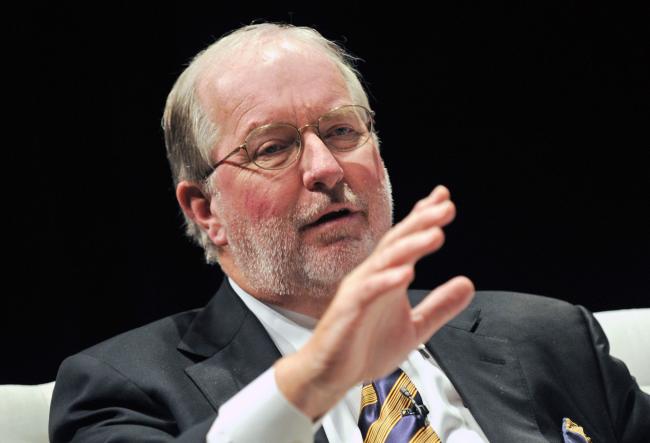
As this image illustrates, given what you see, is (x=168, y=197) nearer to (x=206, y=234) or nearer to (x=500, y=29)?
(x=206, y=234)

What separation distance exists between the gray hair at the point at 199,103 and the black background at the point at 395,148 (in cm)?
49

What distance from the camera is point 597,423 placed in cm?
199

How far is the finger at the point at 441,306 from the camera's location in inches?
47.8

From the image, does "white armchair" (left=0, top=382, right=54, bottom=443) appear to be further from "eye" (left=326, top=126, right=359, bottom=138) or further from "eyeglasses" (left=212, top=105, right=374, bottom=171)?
"eye" (left=326, top=126, right=359, bottom=138)

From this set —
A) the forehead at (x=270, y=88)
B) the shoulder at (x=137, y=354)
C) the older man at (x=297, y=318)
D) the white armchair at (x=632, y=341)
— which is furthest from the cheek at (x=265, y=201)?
the white armchair at (x=632, y=341)

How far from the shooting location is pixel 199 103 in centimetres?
203

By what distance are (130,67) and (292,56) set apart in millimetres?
773

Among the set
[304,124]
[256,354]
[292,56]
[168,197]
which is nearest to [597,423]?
[256,354]

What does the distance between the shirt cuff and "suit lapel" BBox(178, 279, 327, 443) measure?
427 mm

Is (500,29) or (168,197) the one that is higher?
(500,29)

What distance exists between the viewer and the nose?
71.9 inches

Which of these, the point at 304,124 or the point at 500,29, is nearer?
the point at 304,124

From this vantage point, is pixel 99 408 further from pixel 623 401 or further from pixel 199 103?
pixel 623 401

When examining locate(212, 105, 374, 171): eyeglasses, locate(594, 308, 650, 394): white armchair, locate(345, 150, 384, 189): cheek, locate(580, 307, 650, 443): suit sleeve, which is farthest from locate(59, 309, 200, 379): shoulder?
locate(594, 308, 650, 394): white armchair
